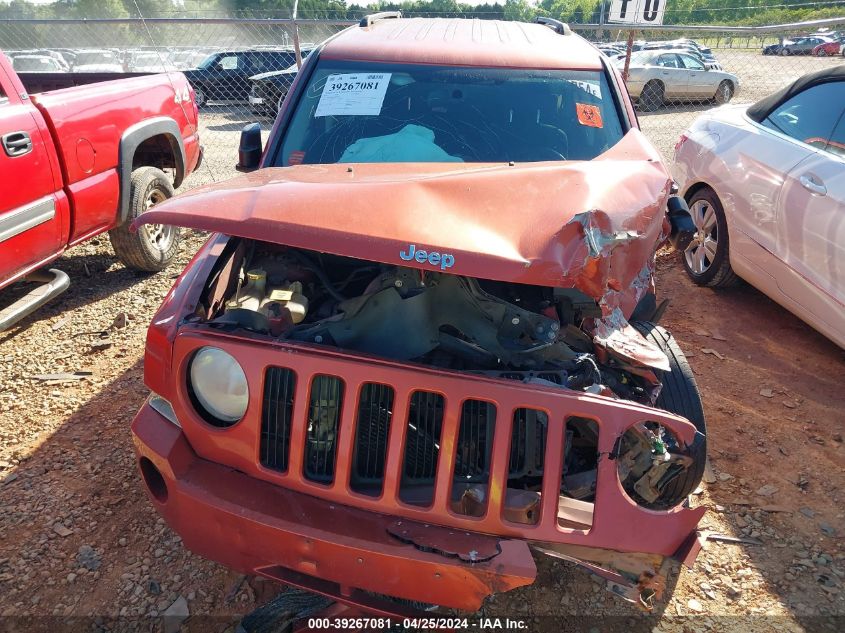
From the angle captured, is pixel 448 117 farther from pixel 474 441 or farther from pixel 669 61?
pixel 669 61

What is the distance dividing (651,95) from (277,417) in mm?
15152

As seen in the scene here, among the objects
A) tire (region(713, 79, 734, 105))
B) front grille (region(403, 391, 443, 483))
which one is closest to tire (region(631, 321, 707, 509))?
front grille (region(403, 391, 443, 483))

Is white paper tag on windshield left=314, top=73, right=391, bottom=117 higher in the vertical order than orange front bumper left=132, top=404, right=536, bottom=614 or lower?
higher

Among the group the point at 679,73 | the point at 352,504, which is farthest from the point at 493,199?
the point at 679,73

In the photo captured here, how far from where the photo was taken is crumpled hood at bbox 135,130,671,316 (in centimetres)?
176

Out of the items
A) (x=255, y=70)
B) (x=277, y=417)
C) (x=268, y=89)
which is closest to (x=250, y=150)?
(x=277, y=417)

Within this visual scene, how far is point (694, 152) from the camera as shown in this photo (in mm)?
4809

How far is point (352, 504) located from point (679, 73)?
1585 cm

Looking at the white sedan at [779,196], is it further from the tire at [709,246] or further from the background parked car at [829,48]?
the background parked car at [829,48]

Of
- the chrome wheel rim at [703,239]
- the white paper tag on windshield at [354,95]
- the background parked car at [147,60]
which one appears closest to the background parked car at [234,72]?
the background parked car at [147,60]

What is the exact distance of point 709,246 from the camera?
465 cm

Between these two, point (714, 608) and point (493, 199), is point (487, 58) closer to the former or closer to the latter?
point (493, 199)

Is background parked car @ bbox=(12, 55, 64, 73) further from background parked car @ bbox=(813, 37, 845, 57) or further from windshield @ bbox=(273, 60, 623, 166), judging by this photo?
background parked car @ bbox=(813, 37, 845, 57)

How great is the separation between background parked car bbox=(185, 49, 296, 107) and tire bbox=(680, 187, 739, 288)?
1176 cm
